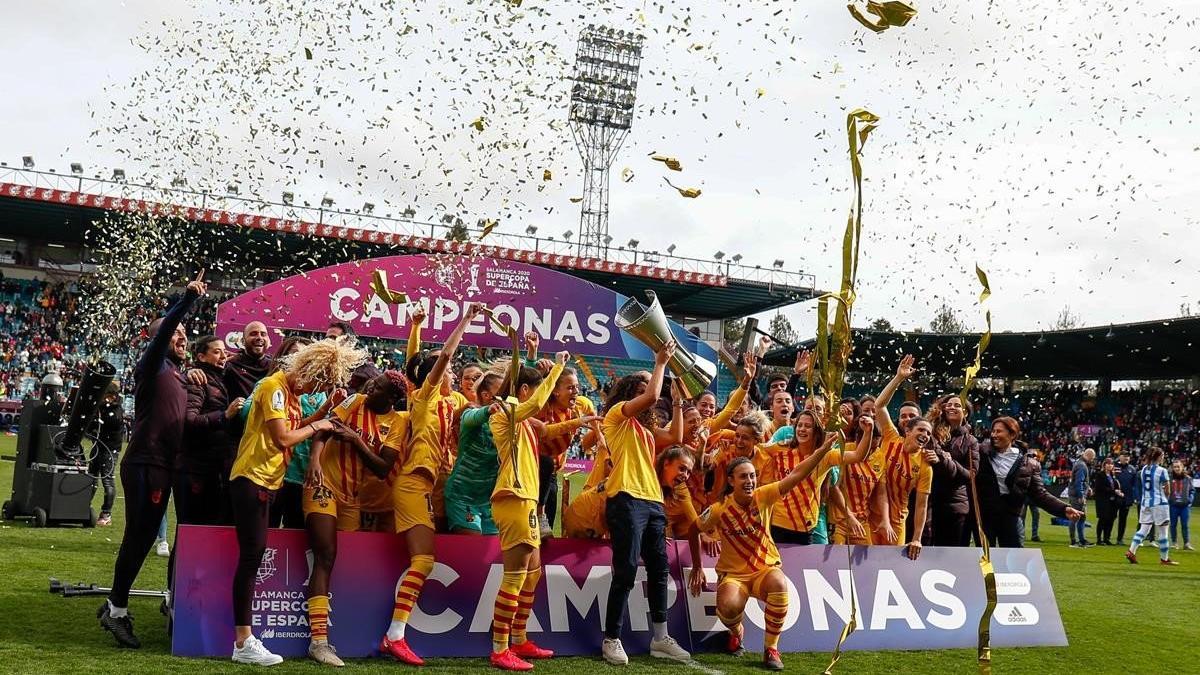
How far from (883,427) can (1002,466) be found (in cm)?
209

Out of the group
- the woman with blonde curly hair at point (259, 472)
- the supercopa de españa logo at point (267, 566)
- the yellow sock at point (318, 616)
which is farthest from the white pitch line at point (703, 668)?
the supercopa de españa logo at point (267, 566)

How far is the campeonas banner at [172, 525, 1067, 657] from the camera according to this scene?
637 centimetres

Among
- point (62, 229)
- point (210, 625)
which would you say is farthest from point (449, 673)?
point (62, 229)

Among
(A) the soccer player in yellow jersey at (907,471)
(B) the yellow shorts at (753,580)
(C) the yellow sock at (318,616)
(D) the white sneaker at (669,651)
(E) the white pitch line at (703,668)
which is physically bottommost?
Result: (E) the white pitch line at (703,668)

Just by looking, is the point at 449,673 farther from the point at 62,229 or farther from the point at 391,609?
the point at 62,229

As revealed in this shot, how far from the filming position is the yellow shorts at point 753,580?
7.12 m

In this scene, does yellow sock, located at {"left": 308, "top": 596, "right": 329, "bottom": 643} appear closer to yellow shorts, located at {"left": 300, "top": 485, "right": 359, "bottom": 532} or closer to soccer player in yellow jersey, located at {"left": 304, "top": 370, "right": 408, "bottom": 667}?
soccer player in yellow jersey, located at {"left": 304, "top": 370, "right": 408, "bottom": 667}

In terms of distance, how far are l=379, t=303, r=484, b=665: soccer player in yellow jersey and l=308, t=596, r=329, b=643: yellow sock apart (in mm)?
398

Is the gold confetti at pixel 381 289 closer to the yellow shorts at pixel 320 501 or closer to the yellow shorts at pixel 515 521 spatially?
the yellow shorts at pixel 320 501

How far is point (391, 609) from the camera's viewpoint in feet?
22.0

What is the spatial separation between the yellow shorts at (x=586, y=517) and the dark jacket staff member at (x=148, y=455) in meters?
2.70

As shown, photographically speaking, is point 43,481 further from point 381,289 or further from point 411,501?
point 381,289

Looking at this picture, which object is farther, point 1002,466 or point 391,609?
point 1002,466

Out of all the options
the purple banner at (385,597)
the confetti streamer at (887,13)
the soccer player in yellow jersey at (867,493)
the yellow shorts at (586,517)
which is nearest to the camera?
the confetti streamer at (887,13)
